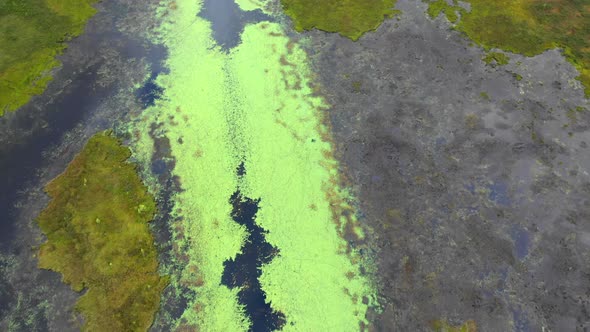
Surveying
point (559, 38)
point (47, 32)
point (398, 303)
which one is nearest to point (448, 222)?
point (398, 303)

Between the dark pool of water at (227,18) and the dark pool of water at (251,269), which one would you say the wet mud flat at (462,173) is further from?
the dark pool of water at (227,18)

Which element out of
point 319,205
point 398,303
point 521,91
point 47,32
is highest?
point 47,32

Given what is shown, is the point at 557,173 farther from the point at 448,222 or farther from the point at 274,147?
the point at 274,147

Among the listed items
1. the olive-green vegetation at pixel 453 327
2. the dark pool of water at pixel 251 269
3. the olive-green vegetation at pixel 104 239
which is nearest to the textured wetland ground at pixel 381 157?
the olive-green vegetation at pixel 453 327

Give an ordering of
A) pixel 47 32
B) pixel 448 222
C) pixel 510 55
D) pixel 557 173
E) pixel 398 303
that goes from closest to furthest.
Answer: pixel 398 303 → pixel 448 222 → pixel 557 173 → pixel 510 55 → pixel 47 32

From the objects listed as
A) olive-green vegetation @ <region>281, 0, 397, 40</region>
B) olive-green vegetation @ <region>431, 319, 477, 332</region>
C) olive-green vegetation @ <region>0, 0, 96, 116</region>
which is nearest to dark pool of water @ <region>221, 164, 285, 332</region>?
olive-green vegetation @ <region>431, 319, 477, 332</region>

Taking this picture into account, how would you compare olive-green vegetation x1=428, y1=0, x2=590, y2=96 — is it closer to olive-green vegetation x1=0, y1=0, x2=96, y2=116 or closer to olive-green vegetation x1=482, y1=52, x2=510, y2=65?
olive-green vegetation x1=482, y1=52, x2=510, y2=65
